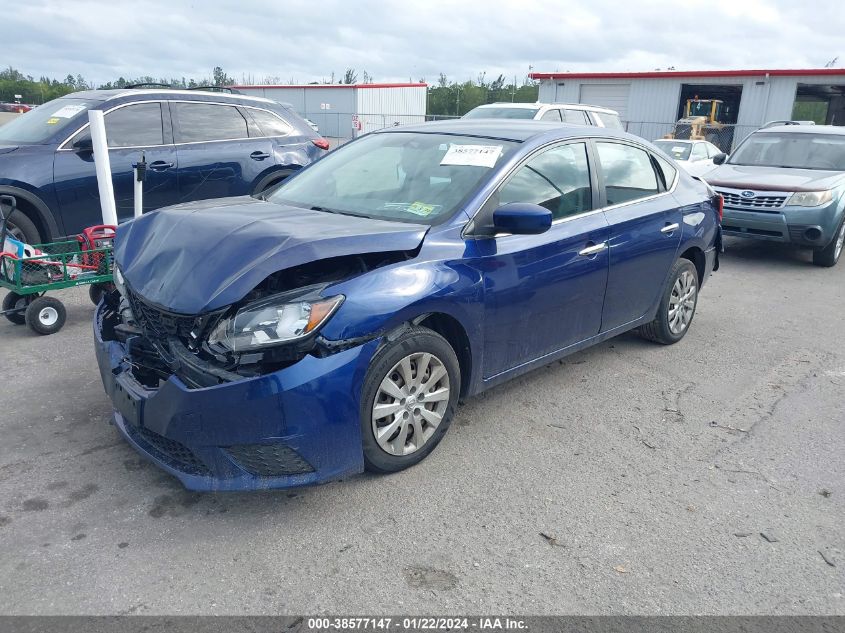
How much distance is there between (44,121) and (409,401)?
19.5ft

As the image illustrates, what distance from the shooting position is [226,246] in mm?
3232

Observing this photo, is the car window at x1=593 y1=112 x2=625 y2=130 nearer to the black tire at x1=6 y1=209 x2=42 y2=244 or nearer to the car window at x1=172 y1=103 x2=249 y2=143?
the car window at x1=172 y1=103 x2=249 y2=143

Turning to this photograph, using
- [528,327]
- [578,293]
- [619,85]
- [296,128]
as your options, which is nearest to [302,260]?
[528,327]

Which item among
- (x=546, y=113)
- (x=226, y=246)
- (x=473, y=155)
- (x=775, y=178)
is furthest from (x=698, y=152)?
(x=226, y=246)

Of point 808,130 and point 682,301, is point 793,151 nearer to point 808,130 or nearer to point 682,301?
point 808,130

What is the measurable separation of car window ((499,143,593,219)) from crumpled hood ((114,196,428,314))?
764mm

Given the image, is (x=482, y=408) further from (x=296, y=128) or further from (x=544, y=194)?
(x=296, y=128)

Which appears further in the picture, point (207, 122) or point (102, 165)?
point (207, 122)

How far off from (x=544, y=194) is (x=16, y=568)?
10.7 feet

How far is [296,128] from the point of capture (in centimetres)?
870

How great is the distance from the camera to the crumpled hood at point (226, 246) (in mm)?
3068

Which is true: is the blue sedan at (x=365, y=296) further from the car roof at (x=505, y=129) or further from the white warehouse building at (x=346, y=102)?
the white warehouse building at (x=346, y=102)

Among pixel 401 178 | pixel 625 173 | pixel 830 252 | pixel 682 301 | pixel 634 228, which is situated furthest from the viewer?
pixel 830 252

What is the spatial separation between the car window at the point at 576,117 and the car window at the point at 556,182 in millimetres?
7589
